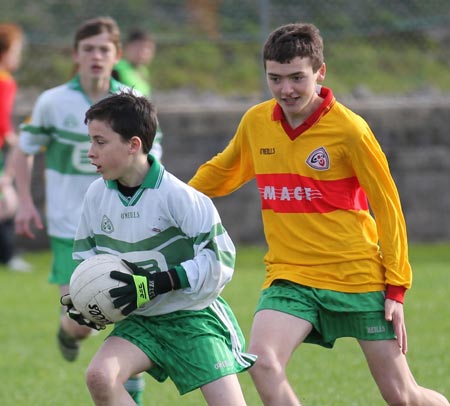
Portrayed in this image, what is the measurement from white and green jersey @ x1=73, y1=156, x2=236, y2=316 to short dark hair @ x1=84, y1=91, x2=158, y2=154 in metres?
0.14

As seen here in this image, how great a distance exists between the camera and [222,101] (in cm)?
1330

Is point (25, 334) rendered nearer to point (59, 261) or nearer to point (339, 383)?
point (59, 261)

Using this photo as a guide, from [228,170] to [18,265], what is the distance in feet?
23.5

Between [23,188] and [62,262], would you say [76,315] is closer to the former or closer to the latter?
[62,262]

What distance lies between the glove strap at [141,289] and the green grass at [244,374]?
2.14 metres

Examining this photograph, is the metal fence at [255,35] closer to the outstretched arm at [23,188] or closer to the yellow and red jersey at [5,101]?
the yellow and red jersey at [5,101]

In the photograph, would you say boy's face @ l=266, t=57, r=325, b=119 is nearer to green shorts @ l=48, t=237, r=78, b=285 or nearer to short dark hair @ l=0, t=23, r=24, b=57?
green shorts @ l=48, t=237, r=78, b=285

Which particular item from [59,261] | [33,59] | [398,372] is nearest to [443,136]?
[33,59]

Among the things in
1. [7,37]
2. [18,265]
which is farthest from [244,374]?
[18,265]

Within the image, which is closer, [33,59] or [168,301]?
[168,301]

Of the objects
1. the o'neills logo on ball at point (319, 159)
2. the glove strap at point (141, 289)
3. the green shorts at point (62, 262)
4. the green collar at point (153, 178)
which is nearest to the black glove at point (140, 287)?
the glove strap at point (141, 289)

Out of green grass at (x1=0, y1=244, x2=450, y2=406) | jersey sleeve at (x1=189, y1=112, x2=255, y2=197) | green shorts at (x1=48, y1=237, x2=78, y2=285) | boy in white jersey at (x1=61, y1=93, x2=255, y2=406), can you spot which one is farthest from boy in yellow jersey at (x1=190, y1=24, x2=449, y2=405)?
green shorts at (x1=48, y1=237, x2=78, y2=285)

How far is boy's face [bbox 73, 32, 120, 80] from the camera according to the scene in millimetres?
6820

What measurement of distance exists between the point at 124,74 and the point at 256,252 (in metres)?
2.57
